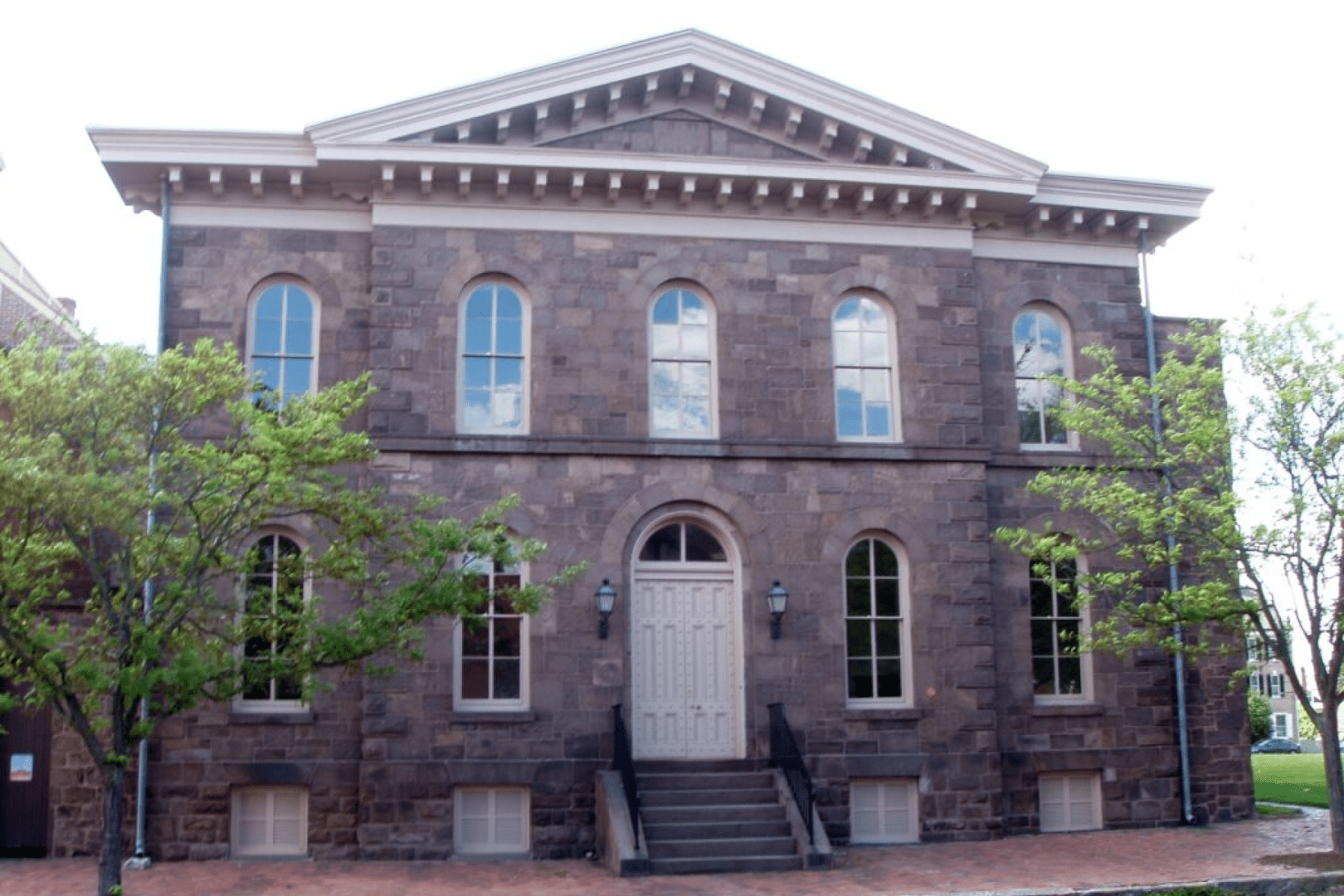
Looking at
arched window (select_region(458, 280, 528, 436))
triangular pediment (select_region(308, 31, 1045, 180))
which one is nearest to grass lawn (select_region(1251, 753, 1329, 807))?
triangular pediment (select_region(308, 31, 1045, 180))

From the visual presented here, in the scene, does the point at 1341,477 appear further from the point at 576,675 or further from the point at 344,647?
the point at 344,647

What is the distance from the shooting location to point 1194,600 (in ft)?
49.9

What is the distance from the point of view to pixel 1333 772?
15.2m

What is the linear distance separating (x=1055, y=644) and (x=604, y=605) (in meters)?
6.10

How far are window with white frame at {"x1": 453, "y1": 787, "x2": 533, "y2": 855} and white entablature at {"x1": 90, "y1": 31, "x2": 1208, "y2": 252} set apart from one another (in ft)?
22.7

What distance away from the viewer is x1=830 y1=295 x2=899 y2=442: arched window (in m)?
18.1

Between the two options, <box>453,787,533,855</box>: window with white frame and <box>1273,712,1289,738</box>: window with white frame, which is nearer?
<box>453,787,533,855</box>: window with white frame

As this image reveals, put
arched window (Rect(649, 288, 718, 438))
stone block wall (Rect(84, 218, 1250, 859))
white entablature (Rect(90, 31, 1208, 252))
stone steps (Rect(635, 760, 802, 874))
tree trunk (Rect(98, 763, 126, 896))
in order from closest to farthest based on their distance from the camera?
tree trunk (Rect(98, 763, 126, 896)), stone steps (Rect(635, 760, 802, 874)), stone block wall (Rect(84, 218, 1250, 859)), white entablature (Rect(90, 31, 1208, 252)), arched window (Rect(649, 288, 718, 438))

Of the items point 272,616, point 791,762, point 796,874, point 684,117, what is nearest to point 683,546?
point 791,762

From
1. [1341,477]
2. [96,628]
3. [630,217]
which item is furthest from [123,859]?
[1341,477]

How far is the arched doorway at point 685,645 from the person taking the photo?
17.1 metres

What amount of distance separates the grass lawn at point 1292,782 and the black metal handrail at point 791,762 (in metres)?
8.23

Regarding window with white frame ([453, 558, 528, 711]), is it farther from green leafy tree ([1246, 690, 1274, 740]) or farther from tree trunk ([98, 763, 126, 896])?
green leafy tree ([1246, 690, 1274, 740])

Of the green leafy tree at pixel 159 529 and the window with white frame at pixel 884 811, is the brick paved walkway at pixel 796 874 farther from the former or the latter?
the green leafy tree at pixel 159 529
